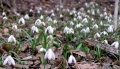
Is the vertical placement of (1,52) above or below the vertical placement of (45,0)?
below

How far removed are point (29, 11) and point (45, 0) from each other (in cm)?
220

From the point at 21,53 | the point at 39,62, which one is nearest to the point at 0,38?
the point at 21,53

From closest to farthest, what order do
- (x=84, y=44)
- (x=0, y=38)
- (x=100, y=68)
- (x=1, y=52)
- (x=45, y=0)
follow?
(x=100, y=68) → (x=1, y=52) → (x=84, y=44) → (x=0, y=38) → (x=45, y=0)

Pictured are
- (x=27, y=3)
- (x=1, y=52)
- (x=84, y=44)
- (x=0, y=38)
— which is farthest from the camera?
(x=27, y=3)

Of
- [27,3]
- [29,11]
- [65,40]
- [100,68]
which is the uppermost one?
[27,3]

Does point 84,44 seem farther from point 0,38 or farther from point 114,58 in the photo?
point 0,38

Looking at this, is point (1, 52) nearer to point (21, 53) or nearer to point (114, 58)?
point (21, 53)

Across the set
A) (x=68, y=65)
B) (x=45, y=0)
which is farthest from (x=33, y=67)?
(x=45, y=0)

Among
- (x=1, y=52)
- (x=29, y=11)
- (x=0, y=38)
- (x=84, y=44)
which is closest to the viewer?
(x=1, y=52)

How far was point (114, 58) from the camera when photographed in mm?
3008

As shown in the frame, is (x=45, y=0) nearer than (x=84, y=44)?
No

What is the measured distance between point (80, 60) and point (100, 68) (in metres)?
0.38

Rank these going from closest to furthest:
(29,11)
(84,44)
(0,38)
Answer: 1. (84,44)
2. (0,38)
3. (29,11)

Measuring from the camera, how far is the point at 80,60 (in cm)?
293
